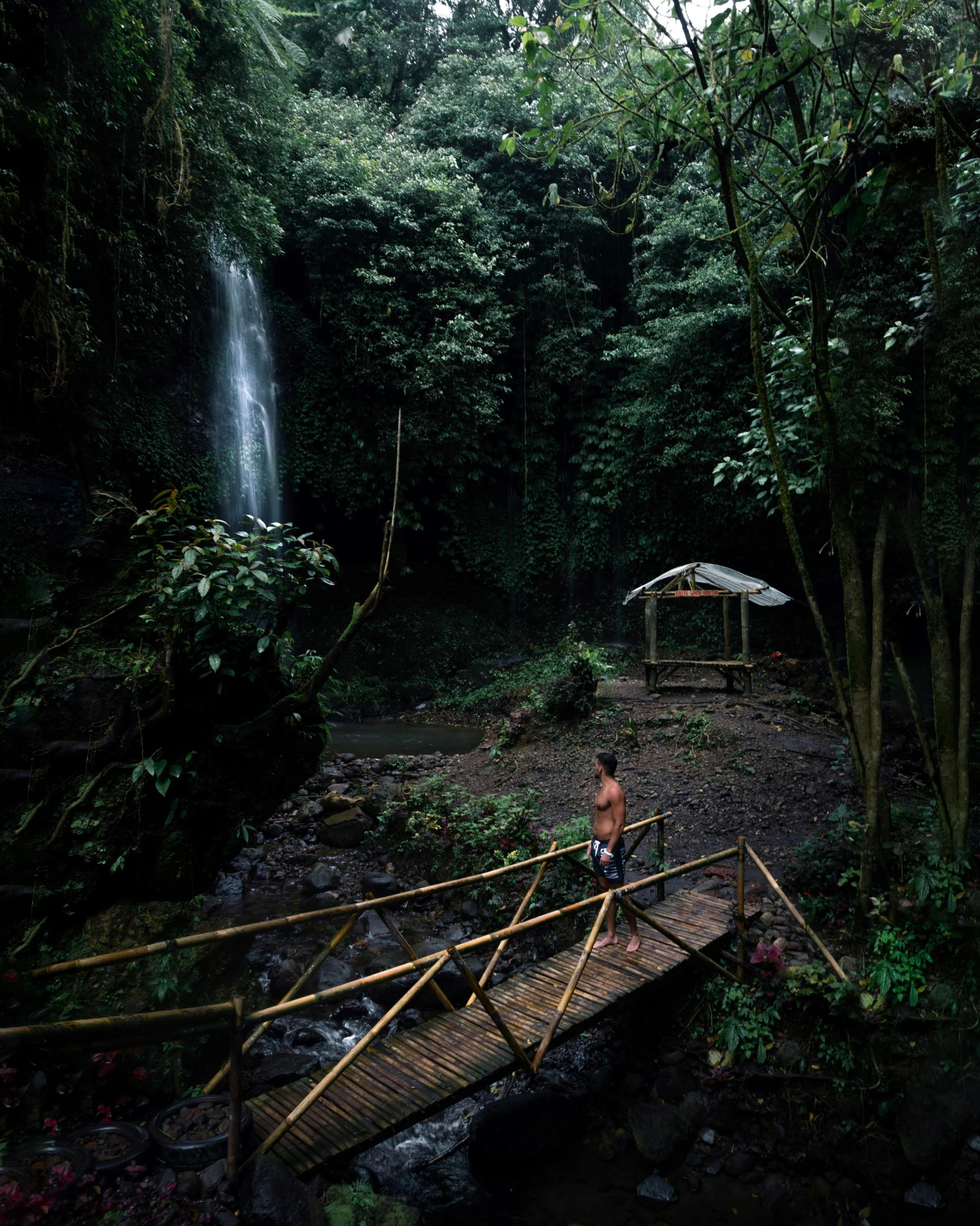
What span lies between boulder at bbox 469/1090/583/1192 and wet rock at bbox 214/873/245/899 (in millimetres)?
3933

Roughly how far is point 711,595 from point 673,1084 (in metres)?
8.77

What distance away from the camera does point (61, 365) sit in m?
6.48

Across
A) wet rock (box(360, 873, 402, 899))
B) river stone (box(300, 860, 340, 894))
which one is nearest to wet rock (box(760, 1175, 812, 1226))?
wet rock (box(360, 873, 402, 899))

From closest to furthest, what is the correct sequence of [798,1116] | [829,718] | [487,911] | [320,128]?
1. [798,1116]
2. [487,911]
3. [829,718]
4. [320,128]

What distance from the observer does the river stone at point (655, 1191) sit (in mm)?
4043

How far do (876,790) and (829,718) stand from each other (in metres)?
6.32

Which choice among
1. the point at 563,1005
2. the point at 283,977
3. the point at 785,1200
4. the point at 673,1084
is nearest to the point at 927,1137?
the point at 785,1200

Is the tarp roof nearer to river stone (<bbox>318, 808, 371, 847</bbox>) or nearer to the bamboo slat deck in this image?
river stone (<bbox>318, 808, 371, 847</bbox>)

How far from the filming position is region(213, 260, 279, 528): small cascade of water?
1430cm

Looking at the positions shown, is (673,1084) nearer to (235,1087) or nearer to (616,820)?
(616,820)

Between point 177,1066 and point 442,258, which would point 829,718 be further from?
point 442,258

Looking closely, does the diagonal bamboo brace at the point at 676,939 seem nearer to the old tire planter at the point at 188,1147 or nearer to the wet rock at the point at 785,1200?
the wet rock at the point at 785,1200

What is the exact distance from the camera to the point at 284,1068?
4.60 meters

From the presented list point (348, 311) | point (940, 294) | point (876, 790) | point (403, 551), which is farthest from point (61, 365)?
point (403, 551)
